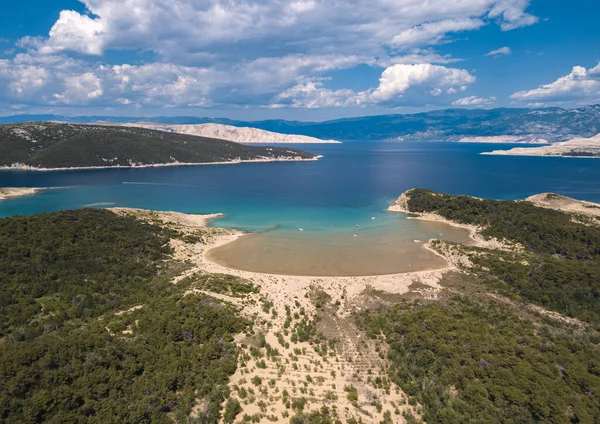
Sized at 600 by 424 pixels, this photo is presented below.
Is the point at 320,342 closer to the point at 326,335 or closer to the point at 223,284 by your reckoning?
the point at 326,335

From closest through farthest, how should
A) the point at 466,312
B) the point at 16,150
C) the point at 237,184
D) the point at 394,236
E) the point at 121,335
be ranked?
1. the point at 121,335
2. the point at 466,312
3. the point at 394,236
4. the point at 237,184
5. the point at 16,150

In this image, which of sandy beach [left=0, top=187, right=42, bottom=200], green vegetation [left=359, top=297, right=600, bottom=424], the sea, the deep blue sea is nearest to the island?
green vegetation [left=359, top=297, right=600, bottom=424]

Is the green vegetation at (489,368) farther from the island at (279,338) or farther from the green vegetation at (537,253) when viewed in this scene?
the green vegetation at (537,253)

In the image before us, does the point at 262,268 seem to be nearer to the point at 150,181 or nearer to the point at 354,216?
the point at 354,216

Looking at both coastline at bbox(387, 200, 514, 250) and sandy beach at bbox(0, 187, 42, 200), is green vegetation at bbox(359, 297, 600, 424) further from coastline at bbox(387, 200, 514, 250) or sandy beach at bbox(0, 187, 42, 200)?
sandy beach at bbox(0, 187, 42, 200)

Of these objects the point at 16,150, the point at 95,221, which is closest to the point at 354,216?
the point at 95,221

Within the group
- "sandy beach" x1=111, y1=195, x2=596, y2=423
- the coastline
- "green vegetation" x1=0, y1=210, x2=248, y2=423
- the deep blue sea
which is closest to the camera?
"green vegetation" x1=0, y1=210, x2=248, y2=423
